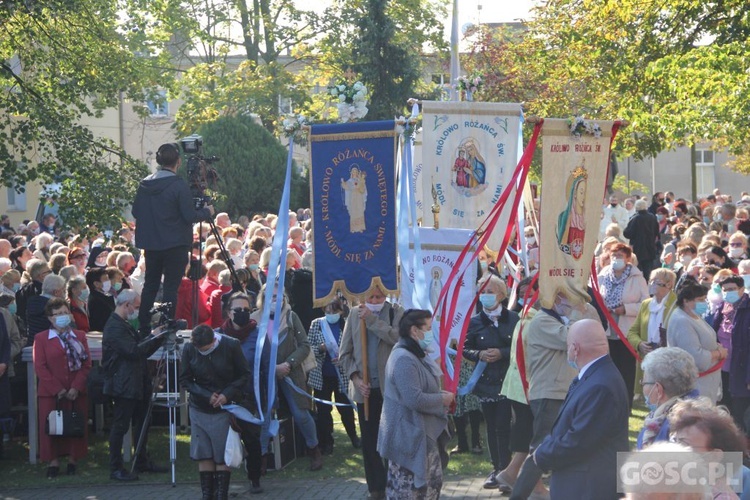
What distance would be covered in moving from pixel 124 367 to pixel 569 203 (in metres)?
4.76

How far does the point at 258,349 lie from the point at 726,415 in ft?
19.1

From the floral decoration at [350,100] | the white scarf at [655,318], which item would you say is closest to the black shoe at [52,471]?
the floral decoration at [350,100]

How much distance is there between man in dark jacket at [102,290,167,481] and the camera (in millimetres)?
11695

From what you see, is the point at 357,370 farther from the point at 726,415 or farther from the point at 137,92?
the point at 137,92

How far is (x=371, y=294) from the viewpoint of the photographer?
10562 millimetres

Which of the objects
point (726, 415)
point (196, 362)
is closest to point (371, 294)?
point (196, 362)

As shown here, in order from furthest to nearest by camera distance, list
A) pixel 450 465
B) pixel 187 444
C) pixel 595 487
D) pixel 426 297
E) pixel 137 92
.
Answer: pixel 137 92, pixel 187 444, pixel 450 465, pixel 426 297, pixel 595 487

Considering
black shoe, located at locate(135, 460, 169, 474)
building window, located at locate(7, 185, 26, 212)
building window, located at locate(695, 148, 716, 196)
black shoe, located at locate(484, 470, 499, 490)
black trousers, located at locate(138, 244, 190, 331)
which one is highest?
building window, located at locate(695, 148, 716, 196)

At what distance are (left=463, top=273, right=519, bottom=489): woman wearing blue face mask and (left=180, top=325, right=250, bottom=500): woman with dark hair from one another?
2.30 metres

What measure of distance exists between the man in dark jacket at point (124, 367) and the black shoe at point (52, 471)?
2.17 feet

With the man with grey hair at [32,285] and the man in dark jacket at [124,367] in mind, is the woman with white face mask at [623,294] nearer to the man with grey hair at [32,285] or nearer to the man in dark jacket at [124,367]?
the man in dark jacket at [124,367]

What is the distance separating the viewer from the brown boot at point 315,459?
1210 cm

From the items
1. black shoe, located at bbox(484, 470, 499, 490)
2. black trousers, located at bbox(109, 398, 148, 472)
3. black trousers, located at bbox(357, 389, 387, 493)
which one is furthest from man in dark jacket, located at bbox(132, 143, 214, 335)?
black shoe, located at bbox(484, 470, 499, 490)

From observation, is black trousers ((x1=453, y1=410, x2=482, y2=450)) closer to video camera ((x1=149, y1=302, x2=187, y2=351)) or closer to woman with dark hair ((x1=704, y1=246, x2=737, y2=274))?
video camera ((x1=149, y1=302, x2=187, y2=351))
